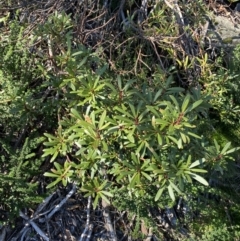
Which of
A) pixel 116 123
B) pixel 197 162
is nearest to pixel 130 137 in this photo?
pixel 116 123

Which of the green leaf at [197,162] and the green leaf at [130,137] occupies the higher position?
the green leaf at [130,137]

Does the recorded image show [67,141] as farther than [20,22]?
No

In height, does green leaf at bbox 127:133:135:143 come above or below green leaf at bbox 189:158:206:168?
above

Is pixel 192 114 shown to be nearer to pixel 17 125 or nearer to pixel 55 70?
pixel 55 70

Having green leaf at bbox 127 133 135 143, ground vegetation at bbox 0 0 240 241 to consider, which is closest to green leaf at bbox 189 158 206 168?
ground vegetation at bbox 0 0 240 241

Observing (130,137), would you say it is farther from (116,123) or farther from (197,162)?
(197,162)

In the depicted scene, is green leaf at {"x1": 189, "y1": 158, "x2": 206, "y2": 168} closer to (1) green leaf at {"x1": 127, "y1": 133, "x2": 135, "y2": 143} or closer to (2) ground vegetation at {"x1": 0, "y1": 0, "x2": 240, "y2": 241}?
(2) ground vegetation at {"x1": 0, "y1": 0, "x2": 240, "y2": 241}

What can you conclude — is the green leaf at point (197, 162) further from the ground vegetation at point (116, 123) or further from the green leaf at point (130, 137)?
A: the green leaf at point (130, 137)

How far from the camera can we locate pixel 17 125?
7.43 feet

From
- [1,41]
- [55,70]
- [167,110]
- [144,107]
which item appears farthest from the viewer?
[1,41]

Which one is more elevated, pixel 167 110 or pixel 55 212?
pixel 167 110

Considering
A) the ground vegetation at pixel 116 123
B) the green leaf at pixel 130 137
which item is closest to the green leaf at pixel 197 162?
the ground vegetation at pixel 116 123

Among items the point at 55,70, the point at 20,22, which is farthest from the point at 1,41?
the point at 55,70

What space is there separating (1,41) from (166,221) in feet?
4.51
